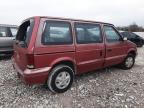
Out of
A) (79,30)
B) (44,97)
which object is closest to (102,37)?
(79,30)

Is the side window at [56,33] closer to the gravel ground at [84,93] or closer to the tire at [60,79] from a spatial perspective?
the tire at [60,79]

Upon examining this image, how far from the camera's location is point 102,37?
5.46m

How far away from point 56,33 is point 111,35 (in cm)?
227

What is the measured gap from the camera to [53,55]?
13.8ft

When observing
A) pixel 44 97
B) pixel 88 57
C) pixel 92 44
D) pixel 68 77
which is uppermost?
pixel 92 44

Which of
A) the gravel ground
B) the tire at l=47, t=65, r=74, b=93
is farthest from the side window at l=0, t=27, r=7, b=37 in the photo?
the tire at l=47, t=65, r=74, b=93

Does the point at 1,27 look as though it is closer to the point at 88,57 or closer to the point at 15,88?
the point at 15,88

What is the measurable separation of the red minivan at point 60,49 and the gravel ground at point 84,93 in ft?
1.24

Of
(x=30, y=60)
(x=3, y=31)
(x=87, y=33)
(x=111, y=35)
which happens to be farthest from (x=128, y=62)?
(x=3, y=31)

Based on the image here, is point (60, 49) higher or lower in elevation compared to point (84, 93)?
higher

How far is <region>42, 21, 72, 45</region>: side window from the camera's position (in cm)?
412

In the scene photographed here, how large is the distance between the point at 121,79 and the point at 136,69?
1528 mm

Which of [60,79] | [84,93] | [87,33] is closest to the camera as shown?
[60,79]

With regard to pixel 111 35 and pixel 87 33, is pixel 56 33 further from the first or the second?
pixel 111 35
